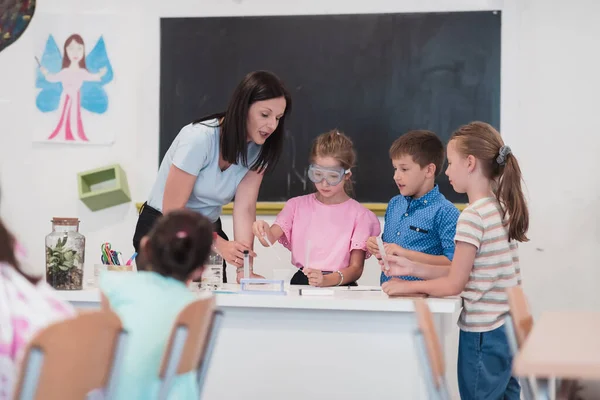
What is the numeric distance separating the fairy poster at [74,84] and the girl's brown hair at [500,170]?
7.05 ft

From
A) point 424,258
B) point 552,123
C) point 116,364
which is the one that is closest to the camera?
point 116,364

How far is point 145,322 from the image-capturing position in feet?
5.99

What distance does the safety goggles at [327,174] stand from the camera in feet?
10.4

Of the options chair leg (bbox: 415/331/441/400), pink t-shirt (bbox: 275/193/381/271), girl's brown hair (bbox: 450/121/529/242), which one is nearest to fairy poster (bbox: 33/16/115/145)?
pink t-shirt (bbox: 275/193/381/271)

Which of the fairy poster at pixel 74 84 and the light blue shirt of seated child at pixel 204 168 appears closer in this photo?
the light blue shirt of seated child at pixel 204 168

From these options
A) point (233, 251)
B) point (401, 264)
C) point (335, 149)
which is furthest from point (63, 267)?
point (335, 149)

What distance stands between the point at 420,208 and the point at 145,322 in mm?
1408

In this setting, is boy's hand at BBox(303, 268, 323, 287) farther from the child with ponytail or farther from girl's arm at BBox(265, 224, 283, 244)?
girl's arm at BBox(265, 224, 283, 244)

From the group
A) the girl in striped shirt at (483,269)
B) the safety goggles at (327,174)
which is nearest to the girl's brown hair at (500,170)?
the girl in striped shirt at (483,269)

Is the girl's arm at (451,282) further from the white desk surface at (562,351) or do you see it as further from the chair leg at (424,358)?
the chair leg at (424,358)

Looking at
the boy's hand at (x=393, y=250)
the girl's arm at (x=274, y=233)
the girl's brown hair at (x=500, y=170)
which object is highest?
the girl's brown hair at (x=500, y=170)

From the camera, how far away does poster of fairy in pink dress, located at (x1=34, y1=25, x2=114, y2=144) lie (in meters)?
A: 4.21

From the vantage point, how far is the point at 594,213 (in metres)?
3.79

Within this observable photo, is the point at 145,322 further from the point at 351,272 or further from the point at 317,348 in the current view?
the point at 351,272
